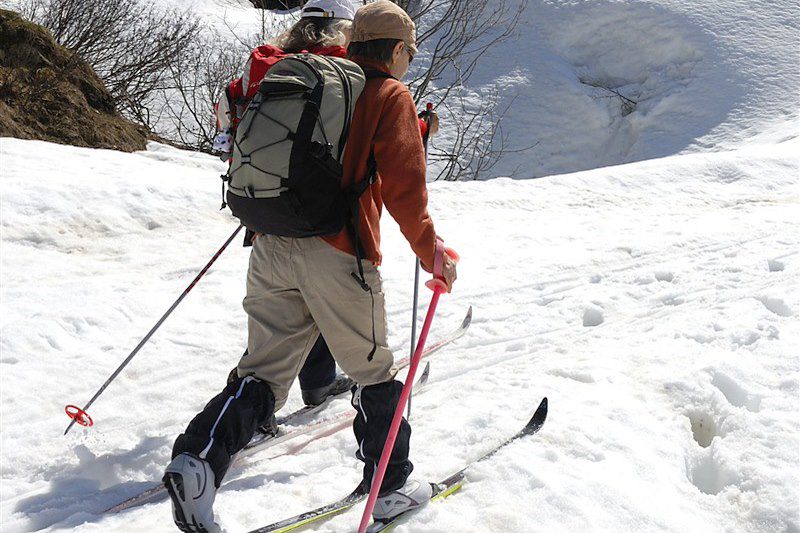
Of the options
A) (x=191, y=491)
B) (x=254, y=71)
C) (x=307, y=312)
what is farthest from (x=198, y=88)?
(x=191, y=491)

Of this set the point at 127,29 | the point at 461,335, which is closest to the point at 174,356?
the point at 461,335

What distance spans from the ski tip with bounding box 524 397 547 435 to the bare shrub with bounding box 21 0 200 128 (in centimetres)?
1026

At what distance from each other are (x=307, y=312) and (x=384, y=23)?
1070 millimetres

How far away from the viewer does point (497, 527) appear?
2.74 m

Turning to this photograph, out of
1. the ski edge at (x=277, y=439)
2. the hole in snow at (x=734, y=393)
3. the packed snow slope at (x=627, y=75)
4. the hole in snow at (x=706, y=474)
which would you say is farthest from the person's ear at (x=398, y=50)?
the packed snow slope at (x=627, y=75)

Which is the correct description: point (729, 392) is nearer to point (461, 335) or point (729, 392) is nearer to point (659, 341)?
point (659, 341)

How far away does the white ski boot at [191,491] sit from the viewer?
2.52m

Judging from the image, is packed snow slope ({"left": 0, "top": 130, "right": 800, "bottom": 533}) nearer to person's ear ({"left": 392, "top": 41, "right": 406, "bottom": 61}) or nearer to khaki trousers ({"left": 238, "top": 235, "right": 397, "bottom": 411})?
khaki trousers ({"left": 238, "top": 235, "right": 397, "bottom": 411})

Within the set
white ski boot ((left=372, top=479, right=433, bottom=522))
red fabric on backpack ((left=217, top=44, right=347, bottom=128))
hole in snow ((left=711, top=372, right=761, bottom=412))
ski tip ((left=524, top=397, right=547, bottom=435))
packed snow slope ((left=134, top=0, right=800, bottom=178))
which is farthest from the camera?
packed snow slope ((left=134, top=0, right=800, bottom=178))

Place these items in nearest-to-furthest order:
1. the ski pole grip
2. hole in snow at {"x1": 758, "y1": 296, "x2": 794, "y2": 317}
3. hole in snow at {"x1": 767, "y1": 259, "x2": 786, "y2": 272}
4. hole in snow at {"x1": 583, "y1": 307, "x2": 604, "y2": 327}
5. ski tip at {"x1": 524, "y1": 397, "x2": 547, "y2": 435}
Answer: the ski pole grip
ski tip at {"x1": 524, "y1": 397, "x2": 547, "y2": 435}
hole in snow at {"x1": 758, "y1": 296, "x2": 794, "y2": 317}
hole in snow at {"x1": 583, "y1": 307, "x2": 604, "y2": 327}
hole in snow at {"x1": 767, "y1": 259, "x2": 786, "y2": 272}

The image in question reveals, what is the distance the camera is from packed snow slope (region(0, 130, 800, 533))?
2.96 metres

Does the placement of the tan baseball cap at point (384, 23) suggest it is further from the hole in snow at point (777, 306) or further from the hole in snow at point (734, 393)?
the hole in snow at point (777, 306)

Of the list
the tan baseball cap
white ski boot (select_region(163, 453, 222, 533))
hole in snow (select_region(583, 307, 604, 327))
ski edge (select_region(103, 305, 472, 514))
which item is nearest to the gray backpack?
the tan baseball cap

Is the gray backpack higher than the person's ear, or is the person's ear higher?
the person's ear
